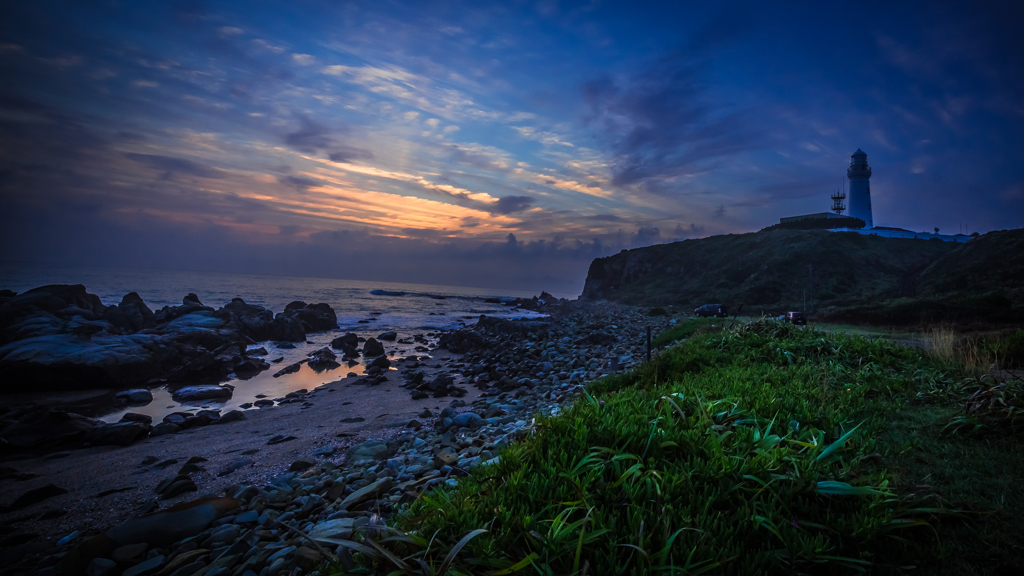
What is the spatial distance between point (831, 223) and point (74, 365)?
76.6 meters

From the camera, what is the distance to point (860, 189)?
5866 cm

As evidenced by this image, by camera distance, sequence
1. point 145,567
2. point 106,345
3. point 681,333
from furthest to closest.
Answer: point 681,333 < point 106,345 < point 145,567

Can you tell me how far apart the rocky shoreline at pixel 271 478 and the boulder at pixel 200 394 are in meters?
2.34

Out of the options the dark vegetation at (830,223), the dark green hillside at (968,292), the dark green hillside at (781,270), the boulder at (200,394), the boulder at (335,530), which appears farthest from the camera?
the dark vegetation at (830,223)

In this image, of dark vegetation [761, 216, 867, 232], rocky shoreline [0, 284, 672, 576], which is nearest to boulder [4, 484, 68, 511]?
rocky shoreline [0, 284, 672, 576]

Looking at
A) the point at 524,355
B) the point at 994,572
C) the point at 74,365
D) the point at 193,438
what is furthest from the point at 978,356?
the point at 74,365

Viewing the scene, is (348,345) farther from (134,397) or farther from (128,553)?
(128,553)

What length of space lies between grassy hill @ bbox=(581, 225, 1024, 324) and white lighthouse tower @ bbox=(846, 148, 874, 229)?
471 inches

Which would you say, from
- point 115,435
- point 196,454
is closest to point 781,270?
point 196,454

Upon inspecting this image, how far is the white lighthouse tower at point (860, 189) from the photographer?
57625 mm

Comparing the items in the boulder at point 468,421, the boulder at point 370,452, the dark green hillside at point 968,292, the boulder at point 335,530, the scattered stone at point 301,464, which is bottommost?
the scattered stone at point 301,464

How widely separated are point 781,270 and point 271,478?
45.9 meters

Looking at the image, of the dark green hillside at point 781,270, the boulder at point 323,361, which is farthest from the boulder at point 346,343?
the dark green hillside at point 781,270

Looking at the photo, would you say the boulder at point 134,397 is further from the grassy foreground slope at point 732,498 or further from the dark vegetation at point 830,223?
the dark vegetation at point 830,223
